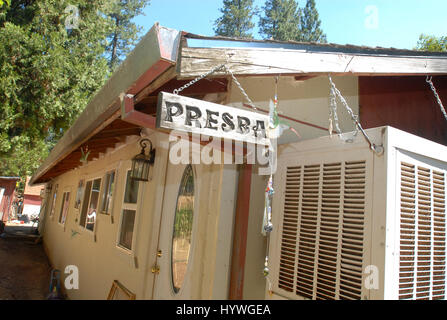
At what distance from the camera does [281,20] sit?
26.8 metres

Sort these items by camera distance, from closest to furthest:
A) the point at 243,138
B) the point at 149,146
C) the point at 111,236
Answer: the point at 243,138, the point at 149,146, the point at 111,236

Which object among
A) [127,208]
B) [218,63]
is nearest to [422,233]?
[218,63]

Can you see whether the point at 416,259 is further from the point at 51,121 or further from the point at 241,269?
the point at 51,121

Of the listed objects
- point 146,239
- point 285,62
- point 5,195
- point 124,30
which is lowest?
point 5,195

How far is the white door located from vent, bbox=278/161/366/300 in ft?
2.81

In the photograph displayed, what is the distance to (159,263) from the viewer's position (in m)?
3.34

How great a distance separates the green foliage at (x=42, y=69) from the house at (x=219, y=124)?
692 cm

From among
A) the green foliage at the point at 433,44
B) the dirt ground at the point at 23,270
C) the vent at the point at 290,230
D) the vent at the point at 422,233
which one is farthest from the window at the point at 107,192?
the green foliage at the point at 433,44

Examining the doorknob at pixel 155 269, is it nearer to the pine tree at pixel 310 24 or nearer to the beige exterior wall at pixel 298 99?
the beige exterior wall at pixel 298 99

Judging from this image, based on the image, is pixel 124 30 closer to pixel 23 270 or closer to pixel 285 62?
pixel 23 270

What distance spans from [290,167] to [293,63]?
682mm

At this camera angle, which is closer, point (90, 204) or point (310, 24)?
point (90, 204)

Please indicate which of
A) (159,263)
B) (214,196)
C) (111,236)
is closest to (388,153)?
(214,196)

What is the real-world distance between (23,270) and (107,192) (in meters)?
5.82
